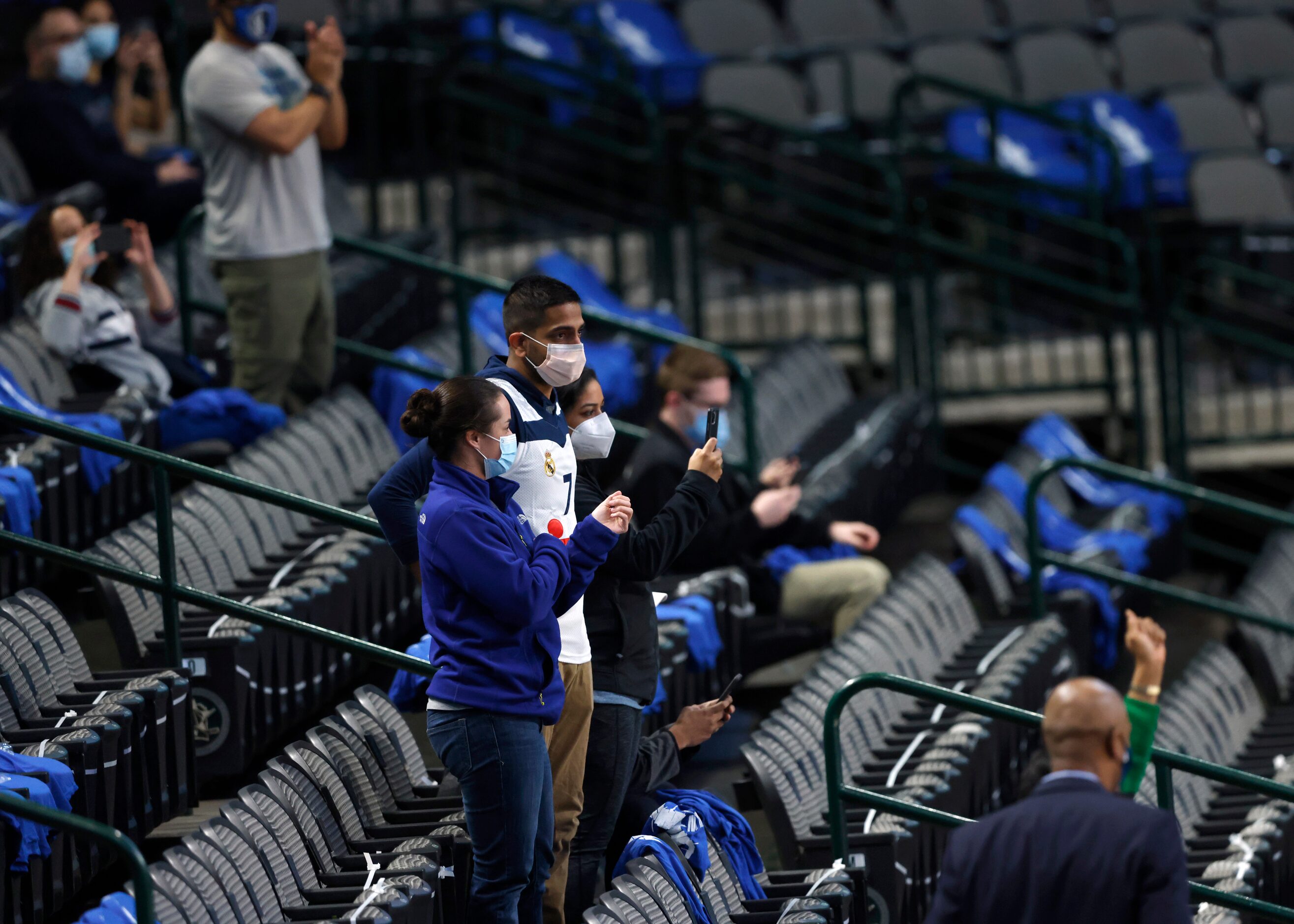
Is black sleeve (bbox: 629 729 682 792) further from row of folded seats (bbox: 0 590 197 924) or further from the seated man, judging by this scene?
the seated man

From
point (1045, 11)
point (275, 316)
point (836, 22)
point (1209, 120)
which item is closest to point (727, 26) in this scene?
point (836, 22)

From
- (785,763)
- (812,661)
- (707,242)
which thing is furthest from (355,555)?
(707,242)

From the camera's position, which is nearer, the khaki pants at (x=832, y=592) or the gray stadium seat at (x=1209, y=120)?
the khaki pants at (x=832, y=592)

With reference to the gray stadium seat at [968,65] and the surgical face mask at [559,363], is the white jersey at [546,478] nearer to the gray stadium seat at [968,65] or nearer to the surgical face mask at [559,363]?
the surgical face mask at [559,363]

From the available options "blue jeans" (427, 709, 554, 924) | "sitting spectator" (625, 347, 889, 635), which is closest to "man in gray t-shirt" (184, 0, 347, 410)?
"sitting spectator" (625, 347, 889, 635)

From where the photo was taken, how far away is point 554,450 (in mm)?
4594

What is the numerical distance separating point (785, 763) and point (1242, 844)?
1.52 meters

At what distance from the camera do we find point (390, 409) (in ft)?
26.2

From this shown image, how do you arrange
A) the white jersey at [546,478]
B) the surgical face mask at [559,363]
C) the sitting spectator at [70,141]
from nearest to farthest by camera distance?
the white jersey at [546,478] < the surgical face mask at [559,363] < the sitting spectator at [70,141]

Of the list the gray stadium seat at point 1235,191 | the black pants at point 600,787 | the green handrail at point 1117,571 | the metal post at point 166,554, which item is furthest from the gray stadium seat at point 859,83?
the black pants at point 600,787

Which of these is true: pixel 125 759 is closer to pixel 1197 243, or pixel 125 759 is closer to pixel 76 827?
pixel 76 827

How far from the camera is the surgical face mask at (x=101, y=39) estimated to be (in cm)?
870

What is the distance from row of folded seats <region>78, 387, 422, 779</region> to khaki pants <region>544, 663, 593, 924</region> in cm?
118

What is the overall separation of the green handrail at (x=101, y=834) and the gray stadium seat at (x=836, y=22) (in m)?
9.50
